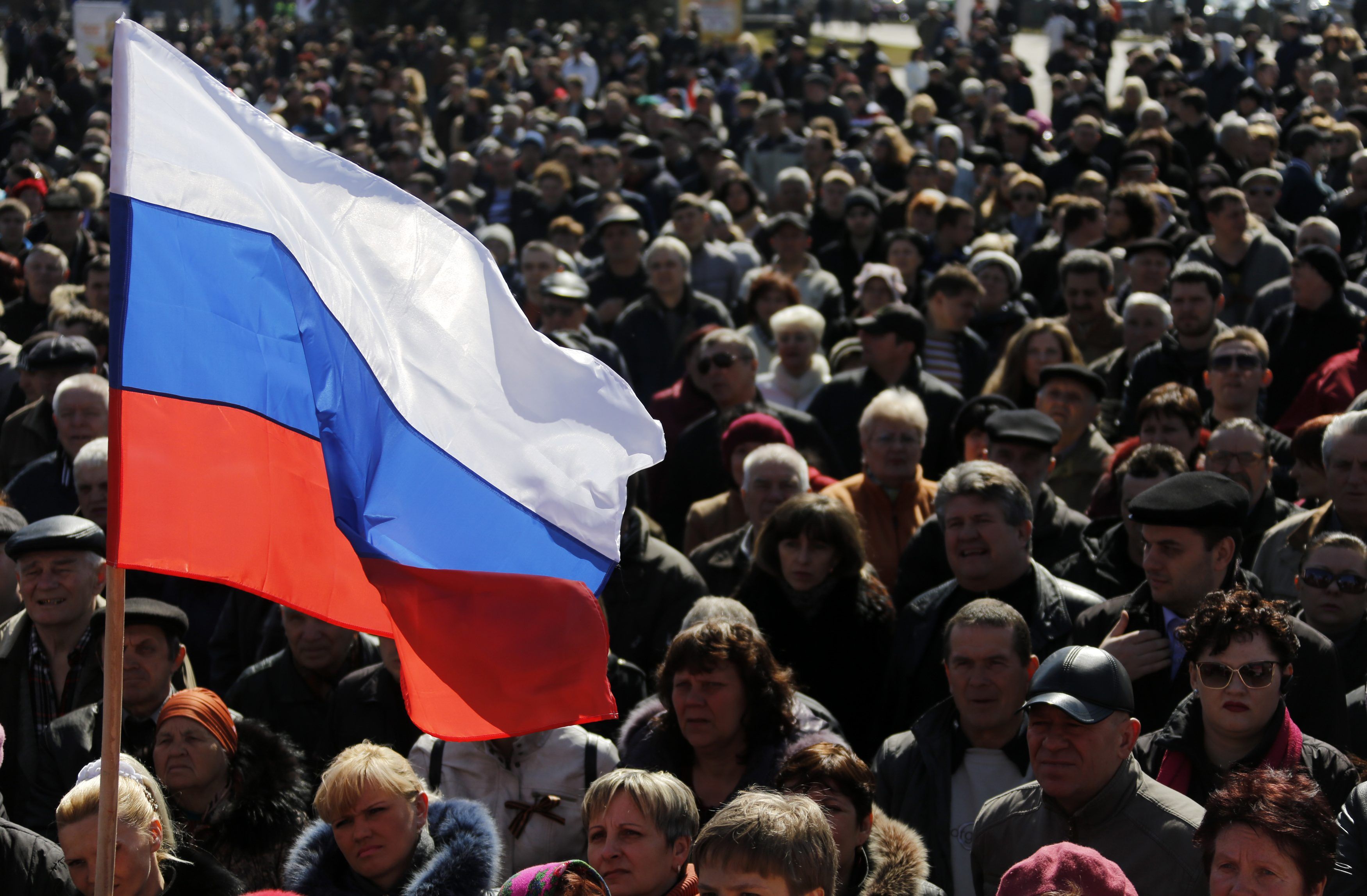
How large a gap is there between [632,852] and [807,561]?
1990 millimetres

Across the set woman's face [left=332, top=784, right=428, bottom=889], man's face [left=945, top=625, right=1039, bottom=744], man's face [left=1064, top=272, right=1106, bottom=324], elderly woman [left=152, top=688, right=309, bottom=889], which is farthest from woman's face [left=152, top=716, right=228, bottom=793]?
man's face [left=1064, top=272, right=1106, bottom=324]

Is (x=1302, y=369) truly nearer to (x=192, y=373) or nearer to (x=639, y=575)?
(x=639, y=575)

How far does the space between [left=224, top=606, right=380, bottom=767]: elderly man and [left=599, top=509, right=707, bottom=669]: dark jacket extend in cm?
108

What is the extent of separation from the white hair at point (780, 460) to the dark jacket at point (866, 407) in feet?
5.11

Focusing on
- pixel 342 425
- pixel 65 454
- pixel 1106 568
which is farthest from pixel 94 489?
pixel 1106 568

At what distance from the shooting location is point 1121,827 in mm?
4289

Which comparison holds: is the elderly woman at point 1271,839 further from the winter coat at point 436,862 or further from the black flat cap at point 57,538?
the black flat cap at point 57,538

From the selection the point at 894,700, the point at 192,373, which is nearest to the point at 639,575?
the point at 894,700

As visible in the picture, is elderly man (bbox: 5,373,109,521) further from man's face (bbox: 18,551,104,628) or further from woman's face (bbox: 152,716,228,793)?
woman's face (bbox: 152,716,228,793)

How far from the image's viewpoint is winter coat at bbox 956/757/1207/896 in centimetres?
420

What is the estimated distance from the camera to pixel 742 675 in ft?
16.5

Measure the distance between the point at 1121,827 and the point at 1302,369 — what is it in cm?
545

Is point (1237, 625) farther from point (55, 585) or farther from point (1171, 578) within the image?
point (55, 585)

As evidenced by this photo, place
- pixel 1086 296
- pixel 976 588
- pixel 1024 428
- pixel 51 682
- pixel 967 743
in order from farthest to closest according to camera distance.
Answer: pixel 1086 296, pixel 1024 428, pixel 51 682, pixel 976 588, pixel 967 743
